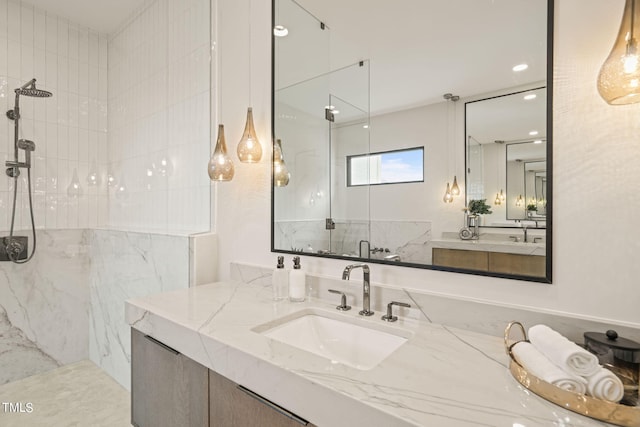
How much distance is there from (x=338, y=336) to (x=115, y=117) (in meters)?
2.76

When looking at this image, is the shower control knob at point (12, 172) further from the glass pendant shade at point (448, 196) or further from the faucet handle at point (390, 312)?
the glass pendant shade at point (448, 196)

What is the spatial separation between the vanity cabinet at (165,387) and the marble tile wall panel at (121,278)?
1.70 feet

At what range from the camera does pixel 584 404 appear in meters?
0.63

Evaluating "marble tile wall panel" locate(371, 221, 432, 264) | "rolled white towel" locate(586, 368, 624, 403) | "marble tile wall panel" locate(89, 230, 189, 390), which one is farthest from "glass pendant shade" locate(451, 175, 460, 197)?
"marble tile wall panel" locate(89, 230, 189, 390)

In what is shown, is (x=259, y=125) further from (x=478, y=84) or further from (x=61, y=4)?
(x=61, y=4)

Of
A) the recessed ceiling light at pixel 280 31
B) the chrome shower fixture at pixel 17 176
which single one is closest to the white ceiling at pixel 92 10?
the chrome shower fixture at pixel 17 176

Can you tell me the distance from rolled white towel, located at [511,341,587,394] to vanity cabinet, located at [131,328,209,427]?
928 mm

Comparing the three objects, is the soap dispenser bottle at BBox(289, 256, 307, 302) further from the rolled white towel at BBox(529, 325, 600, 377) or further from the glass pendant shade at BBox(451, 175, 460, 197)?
the rolled white towel at BBox(529, 325, 600, 377)

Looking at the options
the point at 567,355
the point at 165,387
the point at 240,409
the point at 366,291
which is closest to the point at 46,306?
the point at 165,387

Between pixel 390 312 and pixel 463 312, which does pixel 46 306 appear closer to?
pixel 390 312

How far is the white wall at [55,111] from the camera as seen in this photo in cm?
234

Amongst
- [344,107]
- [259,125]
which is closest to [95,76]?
[259,125]

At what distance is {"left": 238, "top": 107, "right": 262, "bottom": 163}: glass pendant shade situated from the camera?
1629 millimetres

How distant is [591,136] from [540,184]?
0.56 ft
